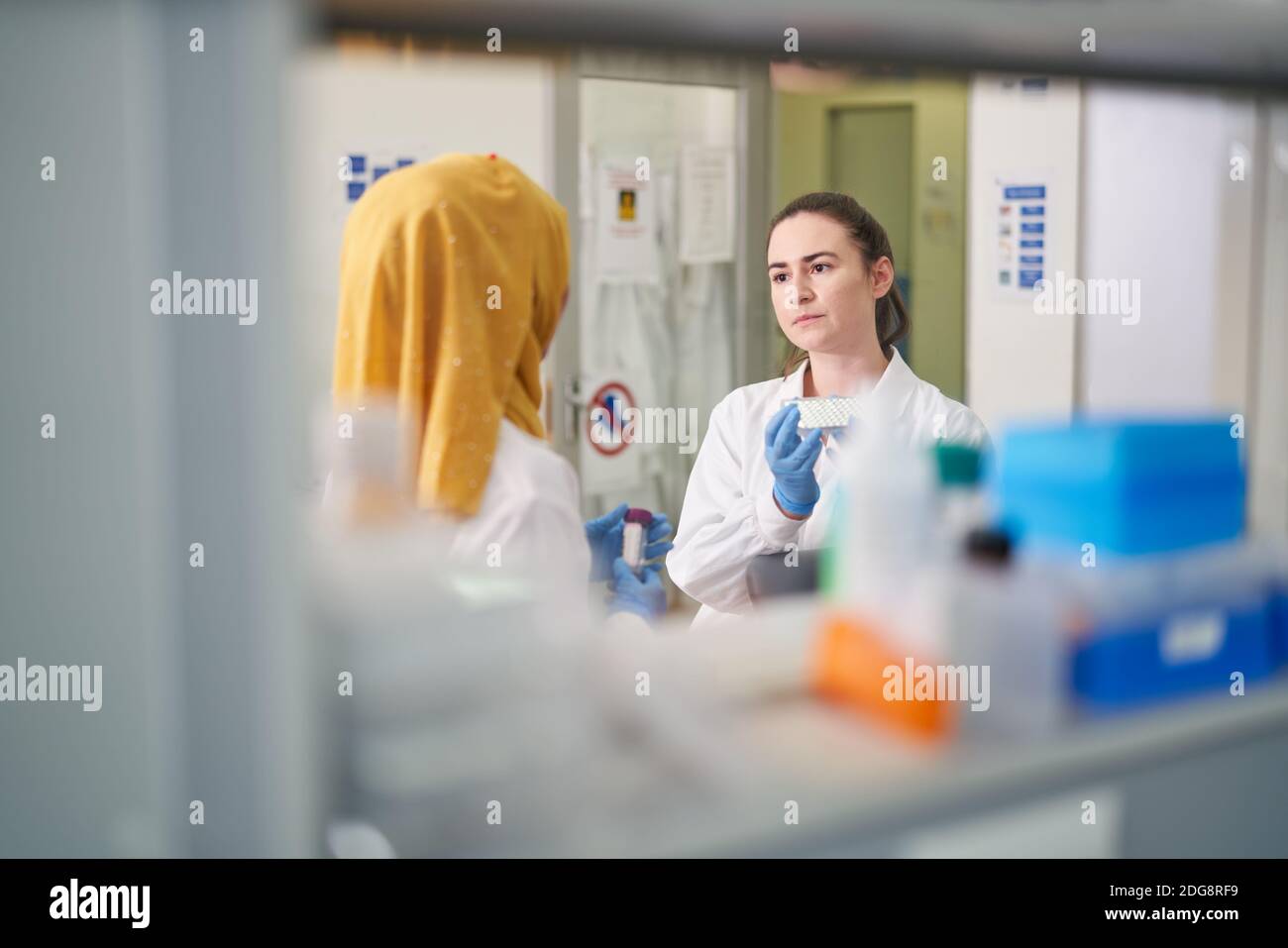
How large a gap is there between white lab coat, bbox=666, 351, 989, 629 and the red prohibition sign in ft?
3.23

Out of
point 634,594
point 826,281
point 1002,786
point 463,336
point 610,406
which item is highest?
point 826,281

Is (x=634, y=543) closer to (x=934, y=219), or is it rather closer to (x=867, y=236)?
(x=867, y=236)

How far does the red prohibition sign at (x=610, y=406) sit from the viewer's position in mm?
2814

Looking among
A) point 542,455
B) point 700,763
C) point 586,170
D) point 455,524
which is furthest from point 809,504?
point 586,170

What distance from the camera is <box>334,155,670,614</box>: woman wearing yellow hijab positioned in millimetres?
1186

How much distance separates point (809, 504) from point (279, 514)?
1.16 meters

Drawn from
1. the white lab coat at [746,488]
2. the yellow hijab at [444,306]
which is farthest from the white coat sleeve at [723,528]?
the yellow hijab at [444,306]

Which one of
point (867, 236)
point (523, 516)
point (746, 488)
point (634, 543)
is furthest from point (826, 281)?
point (523, 516)

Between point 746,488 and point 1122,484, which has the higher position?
point 1122,484

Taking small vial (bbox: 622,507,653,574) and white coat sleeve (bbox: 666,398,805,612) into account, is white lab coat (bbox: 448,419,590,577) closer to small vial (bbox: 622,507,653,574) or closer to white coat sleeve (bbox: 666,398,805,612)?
white coat sleeve (bbox: 666,398,805,612)

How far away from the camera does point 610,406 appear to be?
2.85 metres

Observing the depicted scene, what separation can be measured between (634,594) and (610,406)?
4.08 feet
